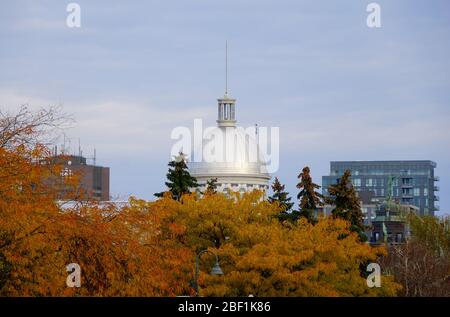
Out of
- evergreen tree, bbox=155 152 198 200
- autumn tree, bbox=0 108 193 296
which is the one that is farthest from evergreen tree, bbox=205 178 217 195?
autumn tree, bbox=0 108 193 296

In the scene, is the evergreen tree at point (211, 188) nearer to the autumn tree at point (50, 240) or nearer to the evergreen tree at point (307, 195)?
the evergreen tree at point (307, 195)

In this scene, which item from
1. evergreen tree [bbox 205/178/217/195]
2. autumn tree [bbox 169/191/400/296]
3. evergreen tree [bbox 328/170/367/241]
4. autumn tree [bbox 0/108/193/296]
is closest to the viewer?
autumn tree [bbox 0/108/193/296]

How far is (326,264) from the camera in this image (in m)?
78.1

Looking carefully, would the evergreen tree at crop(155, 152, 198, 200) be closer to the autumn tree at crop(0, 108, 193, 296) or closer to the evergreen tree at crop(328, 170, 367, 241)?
the evergreen tree at crop(328, 170, 367, 241)

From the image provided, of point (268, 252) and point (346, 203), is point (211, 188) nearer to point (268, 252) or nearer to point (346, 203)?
point (346, 203)

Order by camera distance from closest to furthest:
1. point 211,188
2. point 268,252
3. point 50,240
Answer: point 50,240 → point 268,252 → point 211,188

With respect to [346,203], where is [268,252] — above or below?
below

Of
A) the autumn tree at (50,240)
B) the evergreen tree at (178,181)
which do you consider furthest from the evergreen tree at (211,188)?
the autumn tree at (50,240)

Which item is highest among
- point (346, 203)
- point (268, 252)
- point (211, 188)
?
point (211, 188)

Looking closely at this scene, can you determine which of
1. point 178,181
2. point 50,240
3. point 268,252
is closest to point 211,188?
point 178,181

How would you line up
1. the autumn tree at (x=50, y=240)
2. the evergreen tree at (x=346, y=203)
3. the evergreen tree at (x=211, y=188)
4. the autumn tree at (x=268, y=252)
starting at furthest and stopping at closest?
the evergreen tree at (x=346, y=203), the evergreen tree at (x=211, y=188), the autumn tree at (x=268, y=252), the autumn tree at (x=50, y=240)
